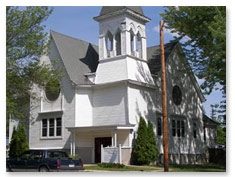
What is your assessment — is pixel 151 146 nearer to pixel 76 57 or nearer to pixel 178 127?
pixel 178 127

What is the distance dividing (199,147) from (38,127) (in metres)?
8.53

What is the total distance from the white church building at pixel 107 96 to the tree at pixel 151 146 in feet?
2.00

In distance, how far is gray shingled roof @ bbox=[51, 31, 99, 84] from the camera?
67.4ft

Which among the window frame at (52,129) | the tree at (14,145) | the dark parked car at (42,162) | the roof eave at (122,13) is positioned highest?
the roof eave at (122,13)

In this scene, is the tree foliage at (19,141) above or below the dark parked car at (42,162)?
above

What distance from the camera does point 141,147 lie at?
19.0 meters

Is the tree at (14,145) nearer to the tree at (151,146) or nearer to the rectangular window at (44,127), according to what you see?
the rectangular window at (44,127)

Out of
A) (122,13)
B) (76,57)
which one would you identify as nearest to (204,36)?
(122,13)

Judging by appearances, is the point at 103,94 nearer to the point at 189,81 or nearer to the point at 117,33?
the point at 117,33

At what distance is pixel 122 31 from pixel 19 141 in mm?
6592

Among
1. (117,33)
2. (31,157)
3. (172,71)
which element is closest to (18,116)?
(31,157)

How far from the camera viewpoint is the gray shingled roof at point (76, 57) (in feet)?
67.4

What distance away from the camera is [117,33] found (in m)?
20.8

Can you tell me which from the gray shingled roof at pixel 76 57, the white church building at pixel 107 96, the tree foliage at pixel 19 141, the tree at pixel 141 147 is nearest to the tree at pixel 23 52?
the tree foliage at pixel 19 141
